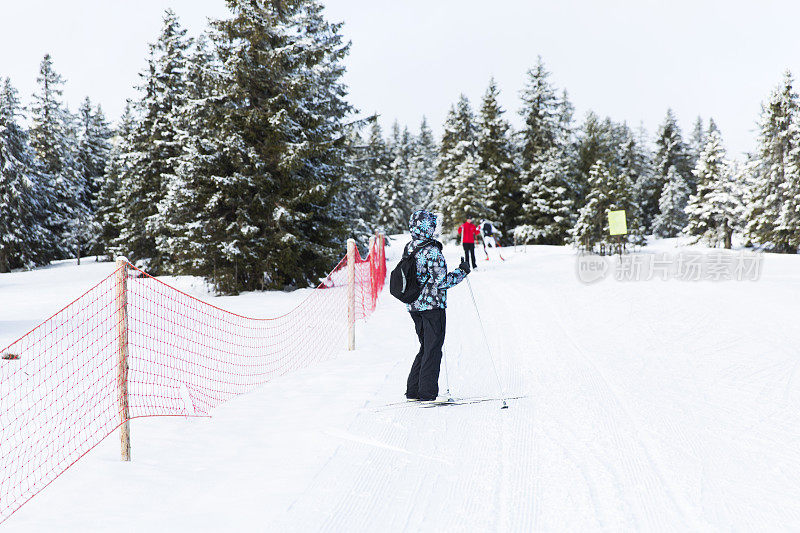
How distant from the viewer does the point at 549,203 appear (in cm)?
4538

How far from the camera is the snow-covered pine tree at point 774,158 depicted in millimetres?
40250

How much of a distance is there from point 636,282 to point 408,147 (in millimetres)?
65473

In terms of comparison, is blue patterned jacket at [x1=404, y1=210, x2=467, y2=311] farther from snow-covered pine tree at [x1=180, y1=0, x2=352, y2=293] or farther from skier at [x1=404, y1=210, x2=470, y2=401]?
snow-covered pine tree at [x1=180, y1=0, x2=352, y2=293]

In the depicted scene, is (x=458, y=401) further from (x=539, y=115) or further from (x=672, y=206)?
(x=672, y=206)

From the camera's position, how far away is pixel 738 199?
151ft

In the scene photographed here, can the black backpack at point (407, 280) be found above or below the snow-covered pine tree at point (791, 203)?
below

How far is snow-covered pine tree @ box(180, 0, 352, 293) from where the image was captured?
A: 53.8 feet

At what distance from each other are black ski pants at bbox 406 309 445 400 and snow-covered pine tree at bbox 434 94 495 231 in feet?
122

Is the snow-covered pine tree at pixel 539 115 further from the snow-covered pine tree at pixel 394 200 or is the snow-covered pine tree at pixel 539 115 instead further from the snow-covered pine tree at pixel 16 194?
the snow-covered pine tree at pixel 16 194

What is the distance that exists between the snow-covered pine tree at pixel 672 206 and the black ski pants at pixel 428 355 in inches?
2469

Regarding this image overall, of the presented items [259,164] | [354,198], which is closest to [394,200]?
[354,198]

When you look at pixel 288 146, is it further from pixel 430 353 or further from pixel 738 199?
pixel 738 199

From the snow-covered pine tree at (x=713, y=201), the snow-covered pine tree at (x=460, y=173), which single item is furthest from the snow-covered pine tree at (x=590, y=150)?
the snow-covered pine tree at (x=460, y=173)

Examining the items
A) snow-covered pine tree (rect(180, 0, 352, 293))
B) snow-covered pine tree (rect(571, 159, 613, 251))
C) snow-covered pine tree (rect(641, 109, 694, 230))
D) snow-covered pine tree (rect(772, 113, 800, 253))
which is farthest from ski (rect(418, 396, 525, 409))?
snow-covered pine tree (rect(641, 109, 694, 230))
